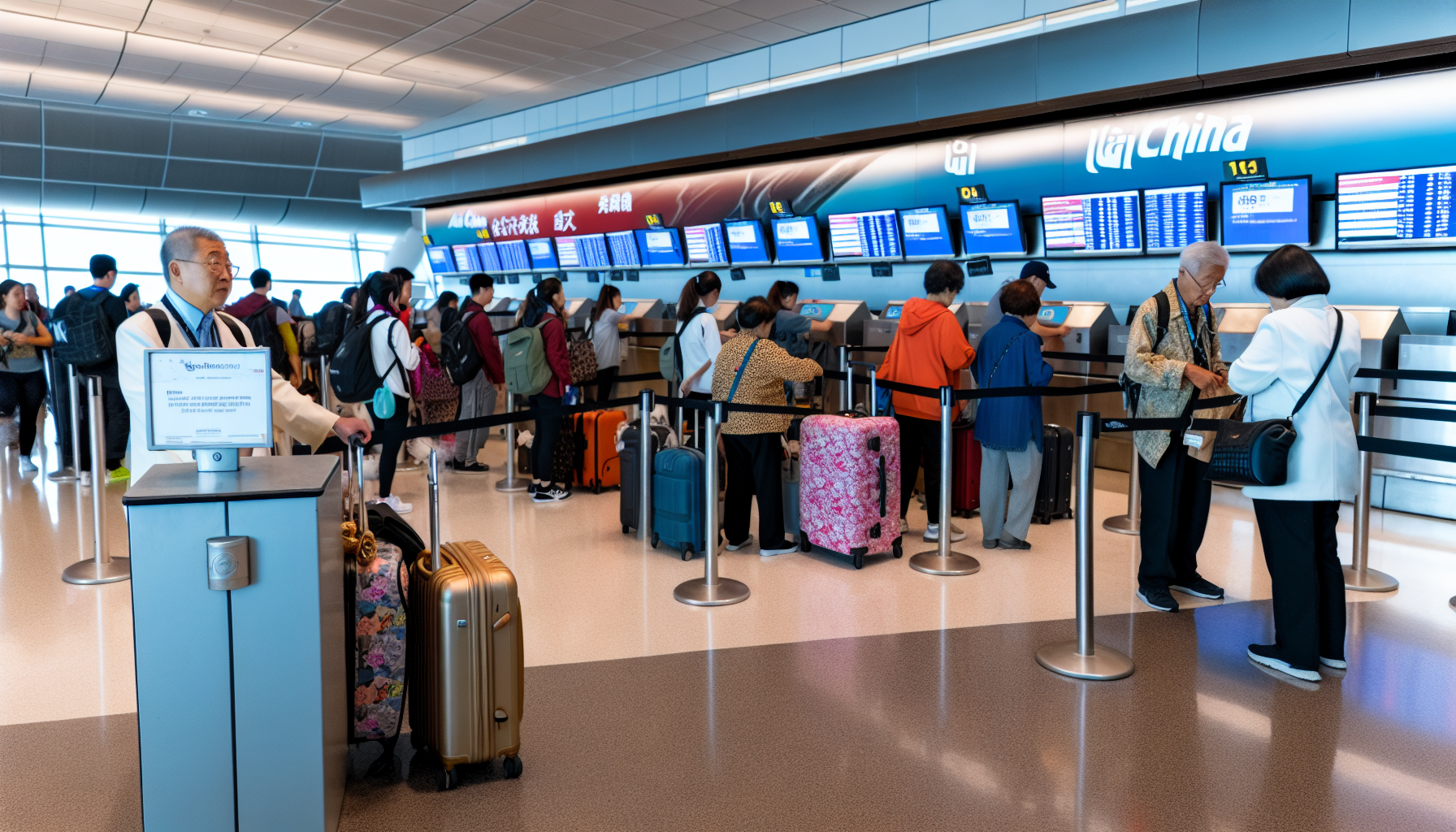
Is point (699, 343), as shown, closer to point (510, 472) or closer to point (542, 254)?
point (510, 472)

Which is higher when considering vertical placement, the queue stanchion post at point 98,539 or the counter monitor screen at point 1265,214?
the counter monitor screen at point 1265,214

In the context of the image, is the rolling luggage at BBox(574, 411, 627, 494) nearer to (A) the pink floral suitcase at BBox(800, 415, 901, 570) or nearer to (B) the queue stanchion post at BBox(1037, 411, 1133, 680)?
(A) the pink floral suitcase at BBox(800, 415, 901, 570)

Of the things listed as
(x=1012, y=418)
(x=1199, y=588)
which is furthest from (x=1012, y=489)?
(x=1199, y=588)

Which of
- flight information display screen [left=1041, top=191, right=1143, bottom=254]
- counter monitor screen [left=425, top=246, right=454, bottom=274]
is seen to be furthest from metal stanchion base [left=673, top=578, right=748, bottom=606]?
counter monitor screen [left=425, top=246, right=454, bottom=274]

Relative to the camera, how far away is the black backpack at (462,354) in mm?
7512

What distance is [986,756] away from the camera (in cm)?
294

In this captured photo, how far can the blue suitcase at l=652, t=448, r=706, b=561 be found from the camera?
523 cm

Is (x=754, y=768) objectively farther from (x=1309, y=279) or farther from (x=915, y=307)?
(x=915, y=307)

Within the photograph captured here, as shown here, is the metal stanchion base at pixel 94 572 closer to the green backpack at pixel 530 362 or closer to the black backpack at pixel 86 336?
the black backpack at pixel 86 336

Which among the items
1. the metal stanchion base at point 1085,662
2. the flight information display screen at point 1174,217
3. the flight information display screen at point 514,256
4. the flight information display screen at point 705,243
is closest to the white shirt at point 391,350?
the metal stanchion base at point 1085,662

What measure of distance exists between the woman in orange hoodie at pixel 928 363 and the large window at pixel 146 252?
529 inches

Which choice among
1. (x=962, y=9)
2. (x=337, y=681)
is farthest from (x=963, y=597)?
(x=962, y=9)

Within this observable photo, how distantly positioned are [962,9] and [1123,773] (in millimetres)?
7630

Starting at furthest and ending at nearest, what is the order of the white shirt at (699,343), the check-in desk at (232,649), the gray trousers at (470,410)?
1. the gray trousers at (470,410)
2. the white shirt at (699,343)
3. the check-in desk at (232,649)
